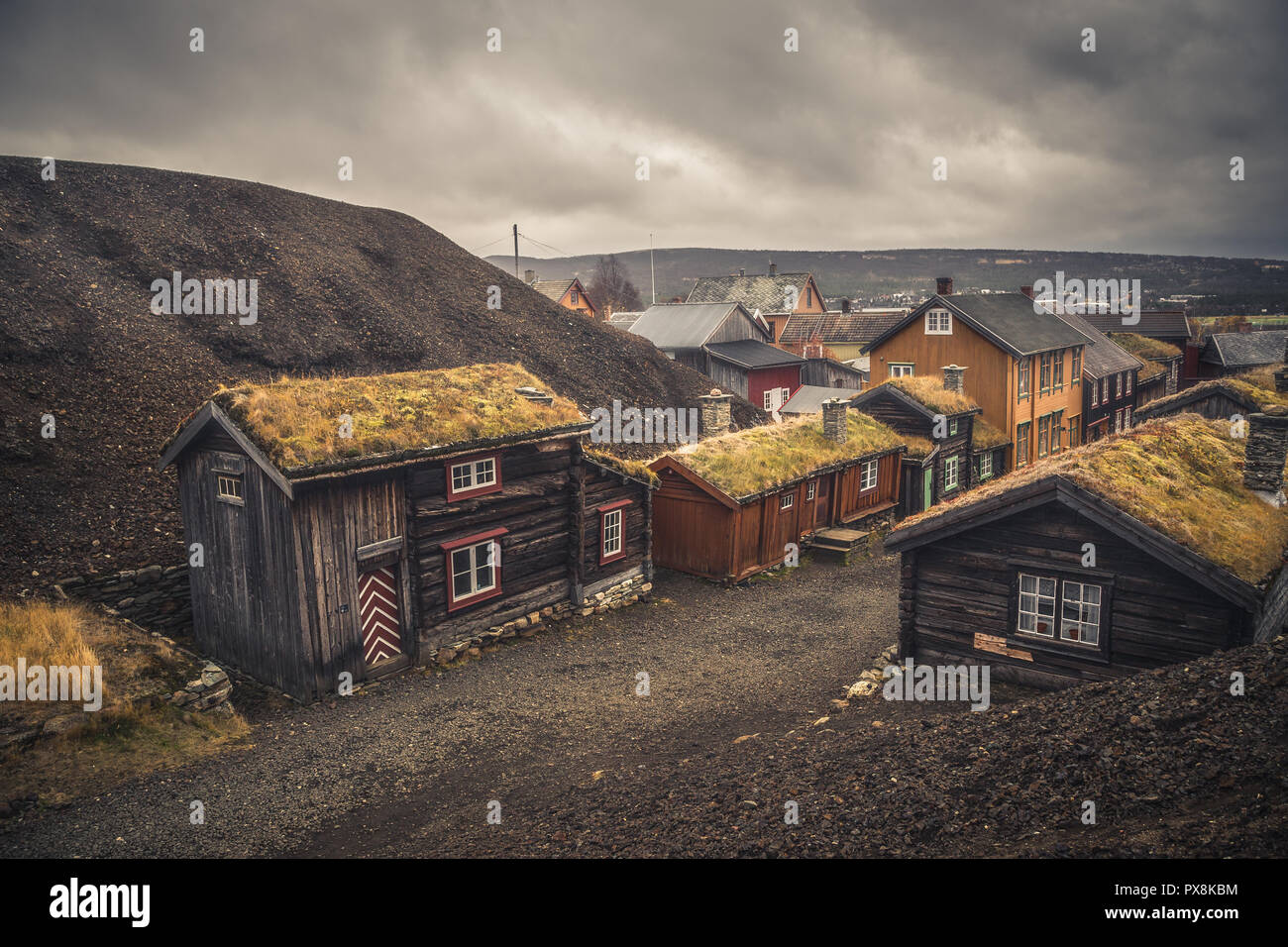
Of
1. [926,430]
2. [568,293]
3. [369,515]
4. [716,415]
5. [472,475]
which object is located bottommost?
[369,515]

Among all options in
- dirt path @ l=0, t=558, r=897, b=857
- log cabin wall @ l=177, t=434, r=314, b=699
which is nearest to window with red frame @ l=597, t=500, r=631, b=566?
dirt path @ l=0, t=558, r=897, b=857

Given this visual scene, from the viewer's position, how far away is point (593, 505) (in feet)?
65.6

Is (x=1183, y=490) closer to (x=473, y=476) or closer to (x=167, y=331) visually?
(x=473, y=476)

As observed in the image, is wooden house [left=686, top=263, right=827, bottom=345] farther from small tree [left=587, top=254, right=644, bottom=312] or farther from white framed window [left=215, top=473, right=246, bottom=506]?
white framed window [left=215, top=473, right=246, bottom=506]

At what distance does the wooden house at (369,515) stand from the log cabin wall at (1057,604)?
8418 millimetres

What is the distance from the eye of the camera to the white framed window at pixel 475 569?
1688 centimetres

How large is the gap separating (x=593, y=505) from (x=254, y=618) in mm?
8017

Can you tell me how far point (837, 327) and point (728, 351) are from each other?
2040 centimetres

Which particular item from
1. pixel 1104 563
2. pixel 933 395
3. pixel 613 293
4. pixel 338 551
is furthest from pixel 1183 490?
pixel 613 293

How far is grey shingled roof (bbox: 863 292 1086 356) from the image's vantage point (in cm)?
3397

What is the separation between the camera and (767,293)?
245ft

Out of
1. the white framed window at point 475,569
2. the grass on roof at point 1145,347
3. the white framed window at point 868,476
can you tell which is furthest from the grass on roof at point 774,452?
the grass on roof at point 1145,347

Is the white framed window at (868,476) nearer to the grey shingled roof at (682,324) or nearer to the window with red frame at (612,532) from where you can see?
the window with red frame at (612,532)

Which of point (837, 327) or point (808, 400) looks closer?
point (808, 400)
